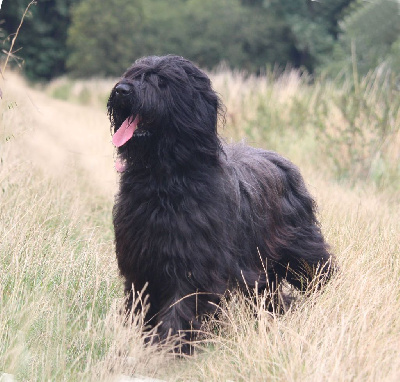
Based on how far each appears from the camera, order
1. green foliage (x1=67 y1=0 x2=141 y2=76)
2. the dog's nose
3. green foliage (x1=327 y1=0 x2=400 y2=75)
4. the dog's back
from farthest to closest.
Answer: green foliage (x1=67 y1=0 x2=141 y2=76) < green foliage (x1=327 y1=0 x2=400 y2=75) < the dog's back < the dog's nose

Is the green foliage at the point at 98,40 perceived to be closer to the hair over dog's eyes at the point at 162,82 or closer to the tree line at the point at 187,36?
the tree line at the point at 187,36

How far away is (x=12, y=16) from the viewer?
925 inches

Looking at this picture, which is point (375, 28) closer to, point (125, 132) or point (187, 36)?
point (125, 132)

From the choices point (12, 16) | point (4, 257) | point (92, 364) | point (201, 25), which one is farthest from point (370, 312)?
point (201, 25)

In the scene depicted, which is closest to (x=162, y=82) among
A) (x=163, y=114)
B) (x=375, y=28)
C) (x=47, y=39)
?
(x=163, y=114)

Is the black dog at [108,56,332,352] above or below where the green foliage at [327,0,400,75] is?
below

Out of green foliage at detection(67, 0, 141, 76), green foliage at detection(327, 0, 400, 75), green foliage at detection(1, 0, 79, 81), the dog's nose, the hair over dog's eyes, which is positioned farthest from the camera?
green foliage at detection(1, 0, 79, 81)

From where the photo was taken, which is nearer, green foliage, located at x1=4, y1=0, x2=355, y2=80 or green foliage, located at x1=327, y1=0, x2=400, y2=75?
green foliage, located at x1=327, y1=0, x2=400, y2=75

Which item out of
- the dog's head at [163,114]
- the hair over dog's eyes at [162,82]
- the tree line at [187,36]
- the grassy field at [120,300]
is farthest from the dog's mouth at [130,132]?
the tree line at [187,36]

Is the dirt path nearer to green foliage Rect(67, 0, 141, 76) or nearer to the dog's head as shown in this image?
the dog's head

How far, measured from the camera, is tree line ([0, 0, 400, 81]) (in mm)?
32562

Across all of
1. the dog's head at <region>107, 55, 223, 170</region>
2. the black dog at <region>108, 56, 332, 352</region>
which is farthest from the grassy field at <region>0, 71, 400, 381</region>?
the dog's head at <region>107, 55, 223, 170</region>

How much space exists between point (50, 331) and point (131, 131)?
1.34m

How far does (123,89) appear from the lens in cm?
399
